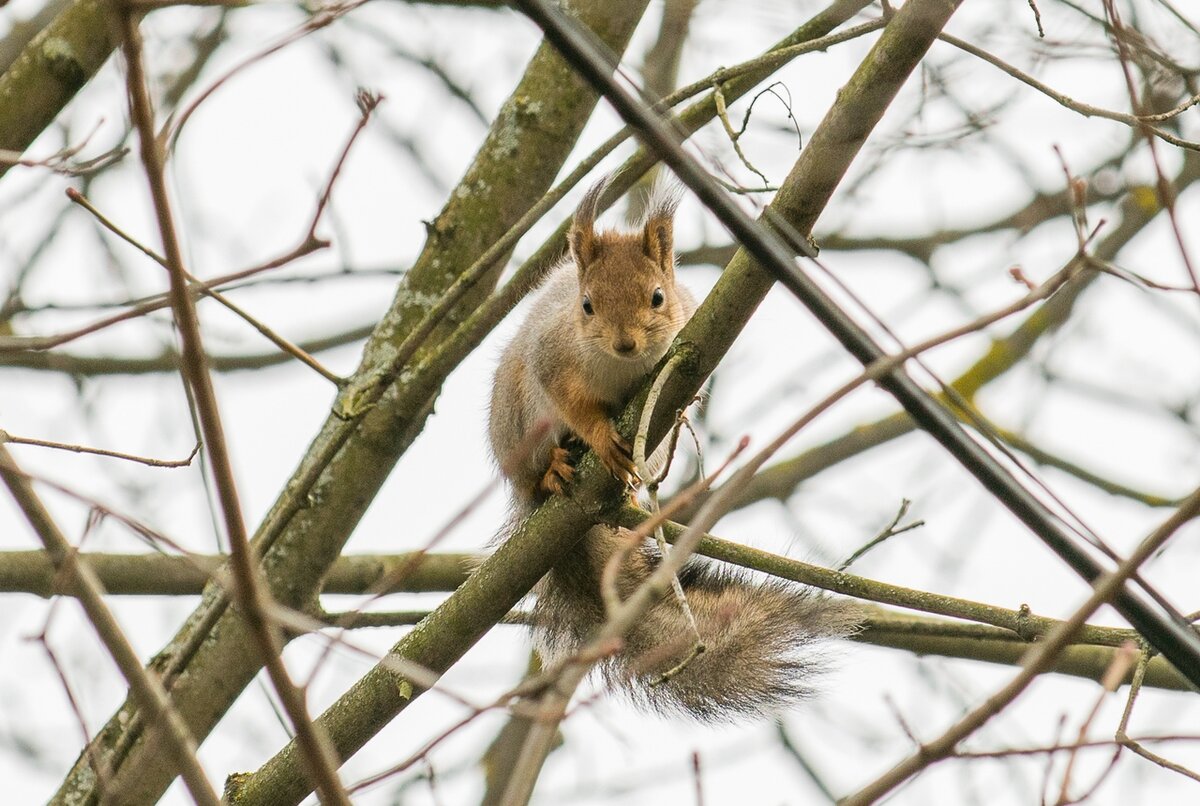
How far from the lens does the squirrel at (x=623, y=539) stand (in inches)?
134

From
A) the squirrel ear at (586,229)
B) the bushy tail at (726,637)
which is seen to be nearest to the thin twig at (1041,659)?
→ the bushy tail at (726,637)

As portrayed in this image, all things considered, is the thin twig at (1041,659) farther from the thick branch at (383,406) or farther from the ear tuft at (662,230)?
the ear tuft at (662,230)

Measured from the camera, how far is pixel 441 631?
2.84 m

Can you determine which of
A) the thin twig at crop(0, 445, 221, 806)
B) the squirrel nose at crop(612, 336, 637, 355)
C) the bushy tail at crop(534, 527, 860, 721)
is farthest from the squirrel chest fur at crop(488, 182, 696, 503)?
the thin twig at crop(0, 445, 221, 806)

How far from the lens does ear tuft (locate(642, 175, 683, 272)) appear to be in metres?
3.93

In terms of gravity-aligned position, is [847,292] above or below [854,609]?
below

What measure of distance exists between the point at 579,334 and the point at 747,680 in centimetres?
100

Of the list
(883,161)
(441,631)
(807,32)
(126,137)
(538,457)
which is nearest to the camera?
(441,631)

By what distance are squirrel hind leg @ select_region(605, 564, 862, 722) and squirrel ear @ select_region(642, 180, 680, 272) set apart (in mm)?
979

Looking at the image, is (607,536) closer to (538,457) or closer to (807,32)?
(538,457)

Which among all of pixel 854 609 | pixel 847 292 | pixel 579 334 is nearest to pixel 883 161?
pixel 579 334

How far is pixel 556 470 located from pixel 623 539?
266 millimetres

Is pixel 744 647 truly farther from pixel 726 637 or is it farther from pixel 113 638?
pixel 113 638

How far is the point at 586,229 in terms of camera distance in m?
3.83
